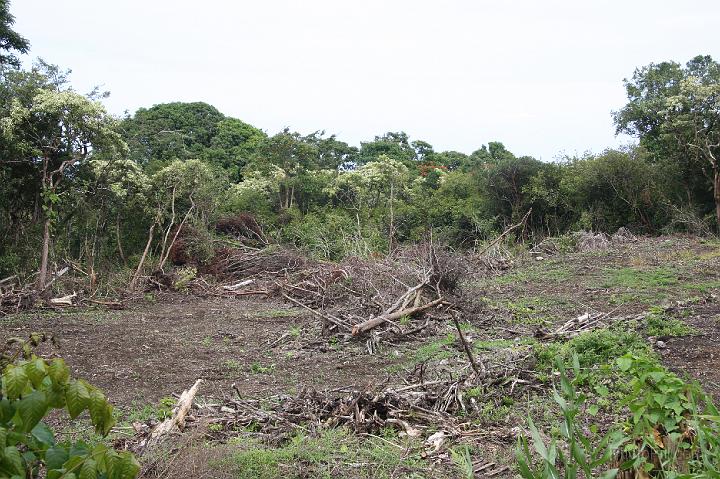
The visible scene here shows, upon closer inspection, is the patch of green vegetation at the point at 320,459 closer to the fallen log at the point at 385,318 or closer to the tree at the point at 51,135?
the fallen log at the point at 385,318

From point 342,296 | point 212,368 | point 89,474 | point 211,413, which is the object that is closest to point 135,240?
point 342,296

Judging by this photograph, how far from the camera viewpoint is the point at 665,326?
6902mm

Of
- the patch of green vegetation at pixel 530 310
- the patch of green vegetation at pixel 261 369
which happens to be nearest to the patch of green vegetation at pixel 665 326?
the patch of green vegetation at pixel 530 310

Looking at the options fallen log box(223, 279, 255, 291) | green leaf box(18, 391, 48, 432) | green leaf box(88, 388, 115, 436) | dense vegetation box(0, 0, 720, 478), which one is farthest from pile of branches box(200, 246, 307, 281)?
green leaf box(18, 391, 48, 432)

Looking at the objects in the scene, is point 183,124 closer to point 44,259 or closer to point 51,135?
point 51,135

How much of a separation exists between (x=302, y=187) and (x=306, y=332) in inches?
592

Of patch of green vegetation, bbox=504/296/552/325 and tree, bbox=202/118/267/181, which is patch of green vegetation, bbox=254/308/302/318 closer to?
patch of green vegetation, bbox=504/296/552/325

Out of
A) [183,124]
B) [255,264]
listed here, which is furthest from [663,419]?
[183,124]

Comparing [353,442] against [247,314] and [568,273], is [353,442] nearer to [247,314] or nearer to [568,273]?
[247,314]

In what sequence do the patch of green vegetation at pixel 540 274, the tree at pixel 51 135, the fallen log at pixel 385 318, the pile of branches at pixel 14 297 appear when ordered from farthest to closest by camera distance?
the patch of green vegetation at pixel 540 274 → the tree at pixel 51 135 → the pile of branches at pixel 14 297 → the fallen log at pixel 385 318

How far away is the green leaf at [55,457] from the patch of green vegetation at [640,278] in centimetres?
1060

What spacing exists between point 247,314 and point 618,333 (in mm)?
7230

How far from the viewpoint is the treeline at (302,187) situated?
1257cm

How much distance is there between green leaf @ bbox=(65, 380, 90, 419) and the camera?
1.76 meters
